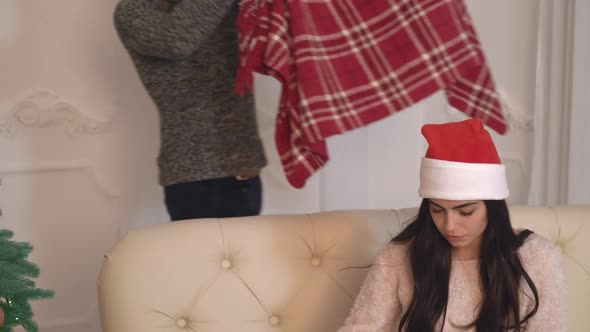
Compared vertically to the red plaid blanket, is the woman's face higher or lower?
lower

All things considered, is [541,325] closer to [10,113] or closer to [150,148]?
[150,148]

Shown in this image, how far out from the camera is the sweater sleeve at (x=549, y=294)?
1357 mm

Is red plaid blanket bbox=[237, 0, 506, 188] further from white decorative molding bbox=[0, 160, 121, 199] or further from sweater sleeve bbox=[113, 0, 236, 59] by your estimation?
white decorative molding bbox=[0, 160, 121, 199]

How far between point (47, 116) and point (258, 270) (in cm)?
89

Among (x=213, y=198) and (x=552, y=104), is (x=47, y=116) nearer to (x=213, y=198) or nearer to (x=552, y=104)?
(x=213, y=198)

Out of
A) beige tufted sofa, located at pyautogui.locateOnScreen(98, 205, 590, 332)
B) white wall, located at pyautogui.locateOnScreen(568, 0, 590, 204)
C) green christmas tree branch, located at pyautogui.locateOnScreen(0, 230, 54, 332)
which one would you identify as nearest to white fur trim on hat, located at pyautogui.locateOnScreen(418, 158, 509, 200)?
beige tufted sofa, located at pyautogui.locateOnScreen(98, 205, 590, 332)

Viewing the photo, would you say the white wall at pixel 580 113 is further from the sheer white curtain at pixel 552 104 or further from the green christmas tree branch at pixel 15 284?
the green christmas tree branch at pixel 15 284

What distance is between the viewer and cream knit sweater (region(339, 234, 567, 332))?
1.37 meters

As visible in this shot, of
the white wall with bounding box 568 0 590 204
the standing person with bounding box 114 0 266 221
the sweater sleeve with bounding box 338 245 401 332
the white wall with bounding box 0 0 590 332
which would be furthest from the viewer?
the white wall with bounding box 568 0 590 204

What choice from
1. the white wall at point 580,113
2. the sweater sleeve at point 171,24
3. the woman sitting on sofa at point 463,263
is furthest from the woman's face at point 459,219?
the white wall at point 580,113

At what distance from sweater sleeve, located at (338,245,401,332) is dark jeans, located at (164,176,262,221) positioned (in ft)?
1.29

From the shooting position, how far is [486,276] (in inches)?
55.1

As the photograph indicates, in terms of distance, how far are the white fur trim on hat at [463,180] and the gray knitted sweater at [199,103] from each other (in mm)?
469

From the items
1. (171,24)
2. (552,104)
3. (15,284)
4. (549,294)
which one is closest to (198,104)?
(171,24)
